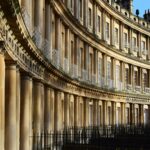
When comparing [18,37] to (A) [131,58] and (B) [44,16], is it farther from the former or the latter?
(A) [131,58]

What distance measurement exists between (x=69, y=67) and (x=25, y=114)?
1382cm

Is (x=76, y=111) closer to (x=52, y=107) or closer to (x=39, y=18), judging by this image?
(x=52, y=107)

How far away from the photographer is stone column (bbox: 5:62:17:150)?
1841 cm

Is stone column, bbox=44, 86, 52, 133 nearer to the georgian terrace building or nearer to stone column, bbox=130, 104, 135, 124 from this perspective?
the georgian terrace building

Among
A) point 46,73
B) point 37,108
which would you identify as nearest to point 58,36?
point 46,73

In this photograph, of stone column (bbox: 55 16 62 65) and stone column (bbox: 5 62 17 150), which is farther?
stone column (bbox: 55 16 62 65)

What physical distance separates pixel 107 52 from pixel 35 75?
24619 millimetres

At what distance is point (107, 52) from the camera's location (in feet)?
160

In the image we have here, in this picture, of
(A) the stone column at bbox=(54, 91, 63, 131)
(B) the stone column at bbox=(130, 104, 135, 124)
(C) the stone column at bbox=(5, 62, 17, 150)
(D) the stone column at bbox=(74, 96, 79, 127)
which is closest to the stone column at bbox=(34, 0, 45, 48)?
(A) the stone column at bbox=(54, 91, 63, 131)

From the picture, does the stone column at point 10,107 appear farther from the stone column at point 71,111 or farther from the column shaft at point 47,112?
the stone column at point 71,111

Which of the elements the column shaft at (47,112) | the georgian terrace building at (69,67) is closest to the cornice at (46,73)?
the georgian terrace building at (69,67)

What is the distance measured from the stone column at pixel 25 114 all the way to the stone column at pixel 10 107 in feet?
10.1

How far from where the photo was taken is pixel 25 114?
879 inches

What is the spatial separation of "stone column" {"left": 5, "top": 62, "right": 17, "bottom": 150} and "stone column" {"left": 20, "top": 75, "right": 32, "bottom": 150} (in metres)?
3.08
